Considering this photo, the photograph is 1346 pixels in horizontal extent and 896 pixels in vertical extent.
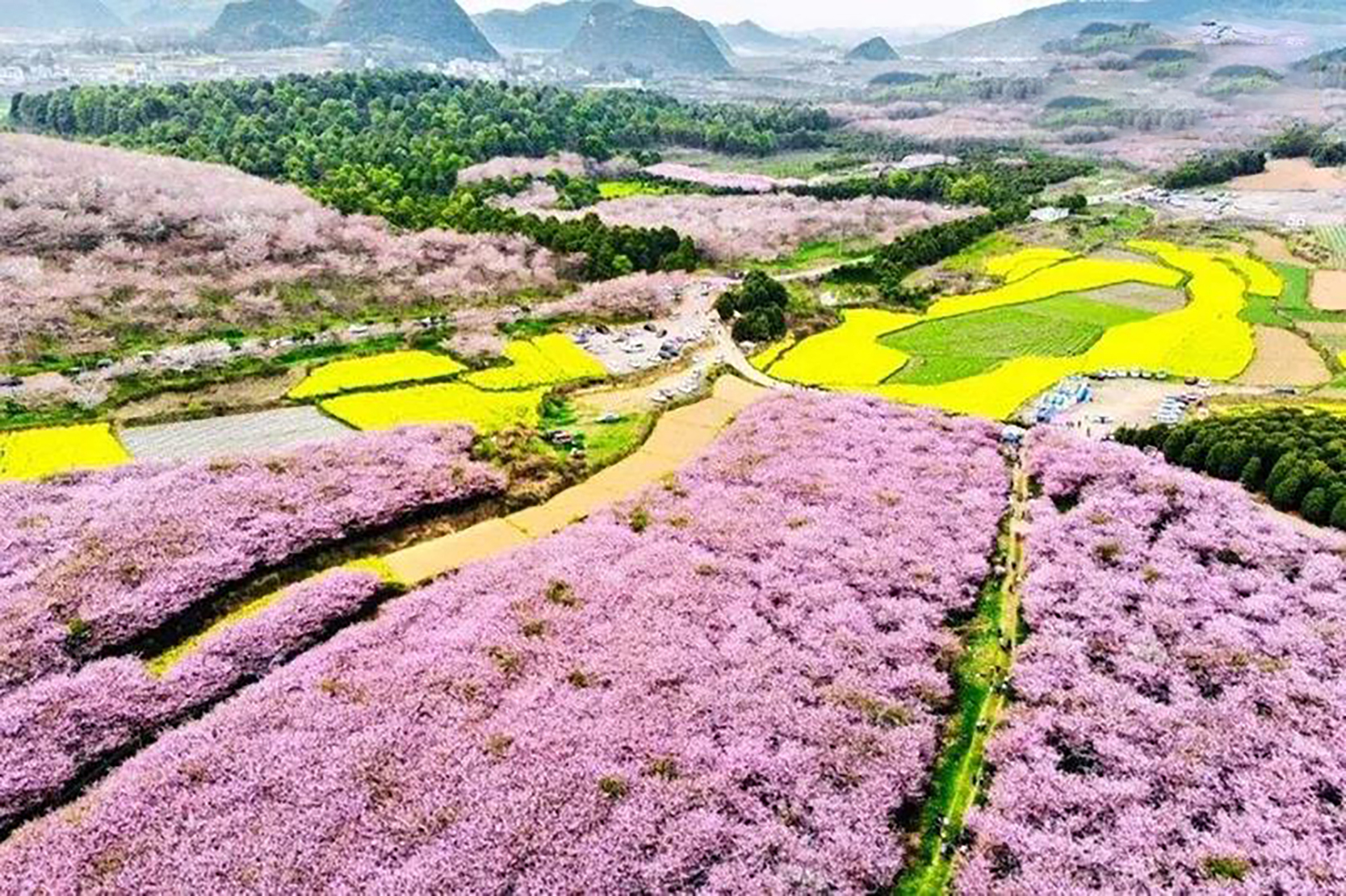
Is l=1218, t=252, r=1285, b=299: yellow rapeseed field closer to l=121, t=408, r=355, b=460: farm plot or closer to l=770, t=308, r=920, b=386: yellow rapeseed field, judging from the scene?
l=770, t=308, r=920, b=386: yellow rapeseed field

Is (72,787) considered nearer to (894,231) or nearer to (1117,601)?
(1117,601)

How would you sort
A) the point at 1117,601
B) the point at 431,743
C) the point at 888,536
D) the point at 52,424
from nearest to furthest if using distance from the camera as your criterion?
the point at 431,743 < the point at 1117,601 < the point at 888,536 < the point at 52,424

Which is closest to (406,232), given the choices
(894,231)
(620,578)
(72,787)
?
(894,231)

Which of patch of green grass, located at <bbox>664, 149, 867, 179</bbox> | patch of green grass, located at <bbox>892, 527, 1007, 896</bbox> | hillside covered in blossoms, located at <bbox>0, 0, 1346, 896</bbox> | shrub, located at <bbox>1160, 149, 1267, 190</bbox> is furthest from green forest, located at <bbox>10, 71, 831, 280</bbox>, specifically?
shrub, located at <bbox>1160, 149, 1267, 190</bbox>

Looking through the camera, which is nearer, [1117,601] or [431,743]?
[431,743]

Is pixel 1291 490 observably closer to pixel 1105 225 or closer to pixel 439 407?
pixel 439 407

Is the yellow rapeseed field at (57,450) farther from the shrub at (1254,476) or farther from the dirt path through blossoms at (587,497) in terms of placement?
the shrub at (1254,476)

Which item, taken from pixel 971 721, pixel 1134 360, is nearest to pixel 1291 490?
pixel 971 721
